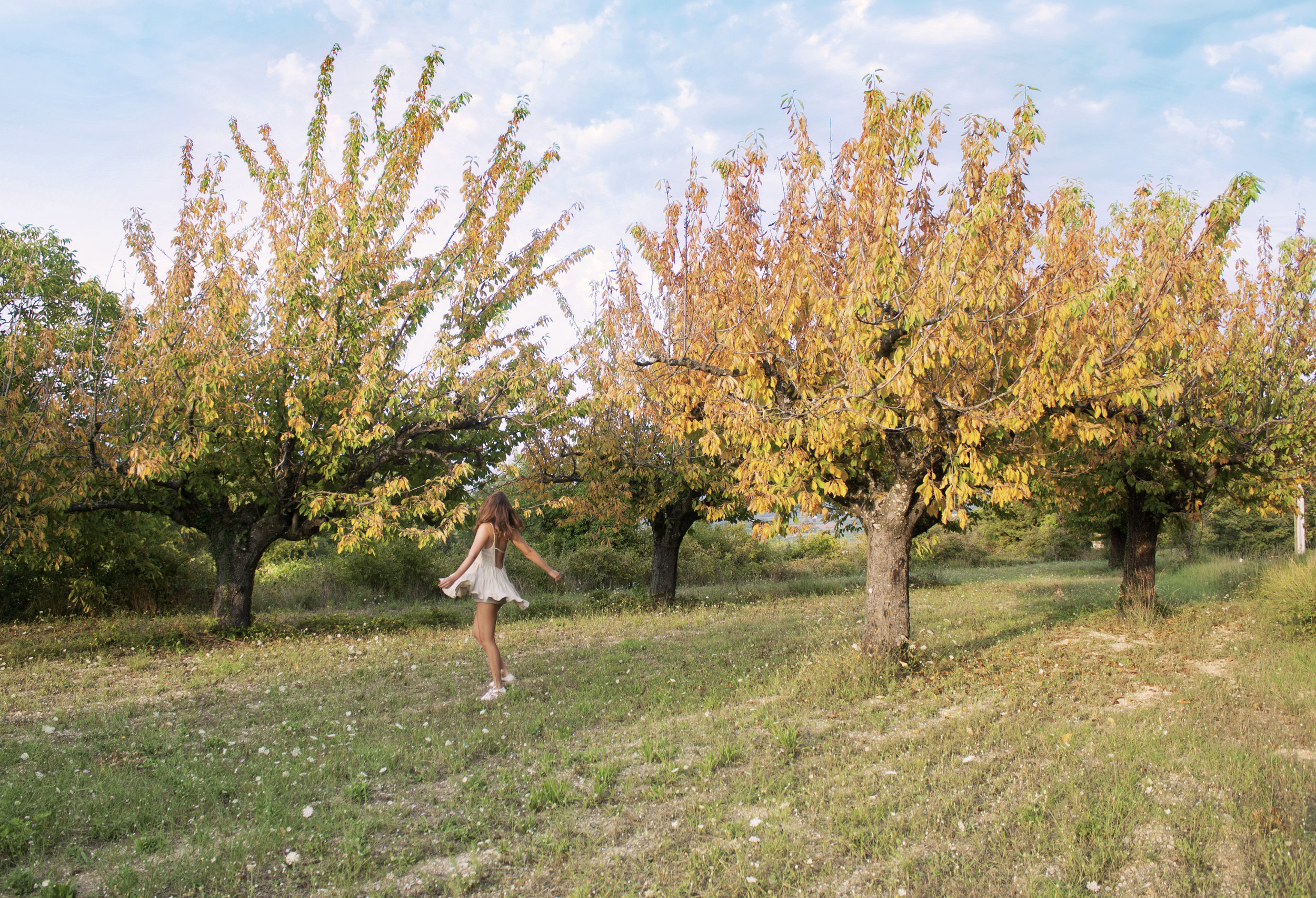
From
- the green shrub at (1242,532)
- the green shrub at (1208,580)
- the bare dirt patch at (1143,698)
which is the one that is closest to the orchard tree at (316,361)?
the bare dirt patch at (1143,698)

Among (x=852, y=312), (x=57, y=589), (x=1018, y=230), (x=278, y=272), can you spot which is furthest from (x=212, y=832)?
(x=57, y=589)

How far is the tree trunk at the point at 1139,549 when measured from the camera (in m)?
13.9

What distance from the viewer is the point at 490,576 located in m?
7.73

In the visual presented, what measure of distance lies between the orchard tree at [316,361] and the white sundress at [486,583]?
3.78m

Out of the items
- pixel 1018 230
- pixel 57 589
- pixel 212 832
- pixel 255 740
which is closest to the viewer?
pixel 212 832

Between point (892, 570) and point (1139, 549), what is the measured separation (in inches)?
331

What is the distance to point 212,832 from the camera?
4.41 meters

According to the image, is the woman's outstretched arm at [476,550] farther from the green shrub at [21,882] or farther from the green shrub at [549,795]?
the green shrub at [21,882]

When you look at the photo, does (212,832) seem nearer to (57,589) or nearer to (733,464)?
(733,464)

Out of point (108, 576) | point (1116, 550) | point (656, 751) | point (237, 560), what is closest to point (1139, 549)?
point (656, 751)

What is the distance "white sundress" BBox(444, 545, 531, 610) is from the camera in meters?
7.65

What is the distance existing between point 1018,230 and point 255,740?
875cm

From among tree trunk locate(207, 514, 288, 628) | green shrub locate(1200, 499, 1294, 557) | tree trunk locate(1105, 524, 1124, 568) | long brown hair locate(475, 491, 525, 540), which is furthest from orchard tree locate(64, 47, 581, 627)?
green shrub locate(1200, 499, 1294, 557)

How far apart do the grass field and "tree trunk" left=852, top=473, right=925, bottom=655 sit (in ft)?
1.19
